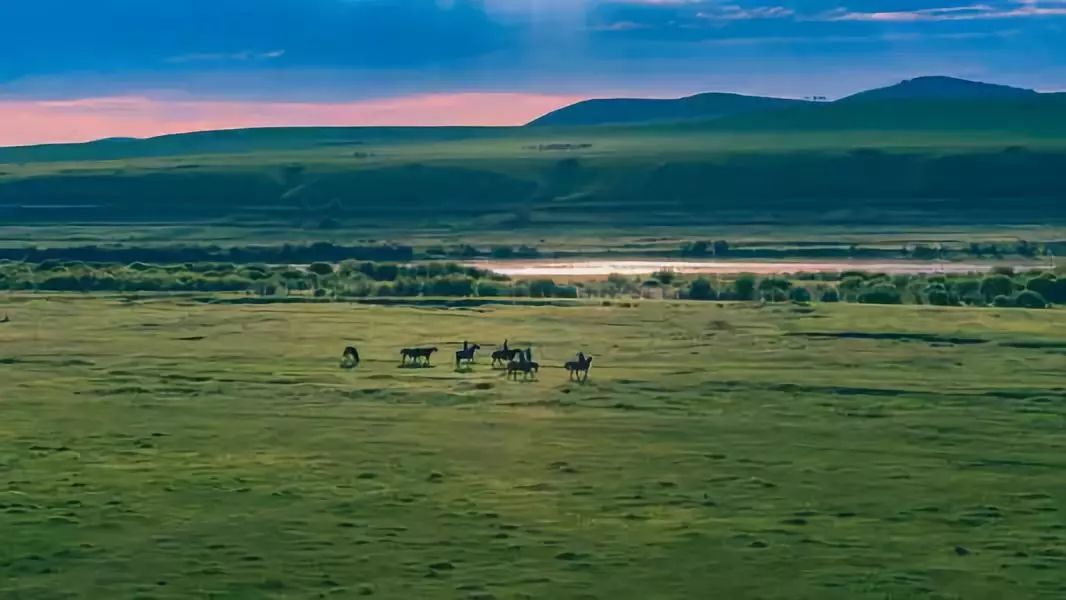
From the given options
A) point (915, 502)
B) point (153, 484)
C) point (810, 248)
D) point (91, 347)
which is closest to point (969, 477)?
point (915, 502)

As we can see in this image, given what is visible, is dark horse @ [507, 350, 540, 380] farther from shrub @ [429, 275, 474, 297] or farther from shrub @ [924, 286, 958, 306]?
shrub @ [429, 275, 474, 297]

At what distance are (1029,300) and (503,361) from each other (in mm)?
25642

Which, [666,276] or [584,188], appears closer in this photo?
[666,276]

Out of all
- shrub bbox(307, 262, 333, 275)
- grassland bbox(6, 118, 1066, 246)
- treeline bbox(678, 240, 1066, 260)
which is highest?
grassland bbox(6, 118, 1066, 246)

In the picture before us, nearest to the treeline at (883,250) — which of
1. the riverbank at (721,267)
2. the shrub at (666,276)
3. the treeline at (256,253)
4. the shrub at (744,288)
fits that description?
the riverbank at (721,267)

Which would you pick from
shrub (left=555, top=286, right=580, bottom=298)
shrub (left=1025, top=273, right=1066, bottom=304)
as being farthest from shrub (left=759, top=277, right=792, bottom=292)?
shrub (left=1025, top=273, right=1066, bottom=304)

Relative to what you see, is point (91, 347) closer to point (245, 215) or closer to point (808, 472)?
point (808, 472)

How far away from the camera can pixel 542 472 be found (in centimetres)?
2495

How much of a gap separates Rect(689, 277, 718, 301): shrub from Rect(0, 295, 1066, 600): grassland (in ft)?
63.1

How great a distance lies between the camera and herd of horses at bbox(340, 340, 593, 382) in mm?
35281

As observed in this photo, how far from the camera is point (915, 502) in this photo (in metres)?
22.9

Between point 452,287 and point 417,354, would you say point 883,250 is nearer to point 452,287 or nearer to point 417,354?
point 452,287

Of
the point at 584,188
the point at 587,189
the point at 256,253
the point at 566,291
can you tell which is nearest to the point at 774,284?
the point at 566,291

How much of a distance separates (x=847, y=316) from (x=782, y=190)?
322 ft
